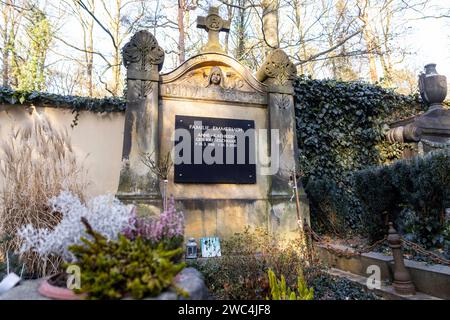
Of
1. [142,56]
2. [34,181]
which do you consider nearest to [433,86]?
[142,56]

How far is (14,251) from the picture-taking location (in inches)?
118

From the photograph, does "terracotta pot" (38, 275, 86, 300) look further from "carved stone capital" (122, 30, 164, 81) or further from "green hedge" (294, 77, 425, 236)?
"green hedge" (294, 77, 425, 236)

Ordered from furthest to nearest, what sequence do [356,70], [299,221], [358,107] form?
[356,70], [358,107], [299,221]

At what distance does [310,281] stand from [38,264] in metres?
2.89

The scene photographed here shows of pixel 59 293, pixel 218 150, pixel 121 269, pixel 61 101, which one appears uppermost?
→ pixel 61 101

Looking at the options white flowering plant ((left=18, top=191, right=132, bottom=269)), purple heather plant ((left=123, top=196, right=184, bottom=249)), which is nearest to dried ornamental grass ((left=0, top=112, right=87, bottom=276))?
white flowering plant ((left=18, top=191, right=132, bottom=269))

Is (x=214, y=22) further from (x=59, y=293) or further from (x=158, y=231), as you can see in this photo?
(x=59, y=293)

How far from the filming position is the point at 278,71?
5254 millimetres

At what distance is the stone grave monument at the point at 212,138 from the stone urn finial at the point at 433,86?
3.79 meters

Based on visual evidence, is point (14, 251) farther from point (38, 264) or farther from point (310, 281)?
point (310, 281)

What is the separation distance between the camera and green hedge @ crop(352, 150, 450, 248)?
3529mm

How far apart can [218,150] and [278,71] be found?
183 centimetres

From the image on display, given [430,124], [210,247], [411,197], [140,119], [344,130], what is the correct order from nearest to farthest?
[411,197] → [210,247] → [140,119] → [430,124] → [344,130]
